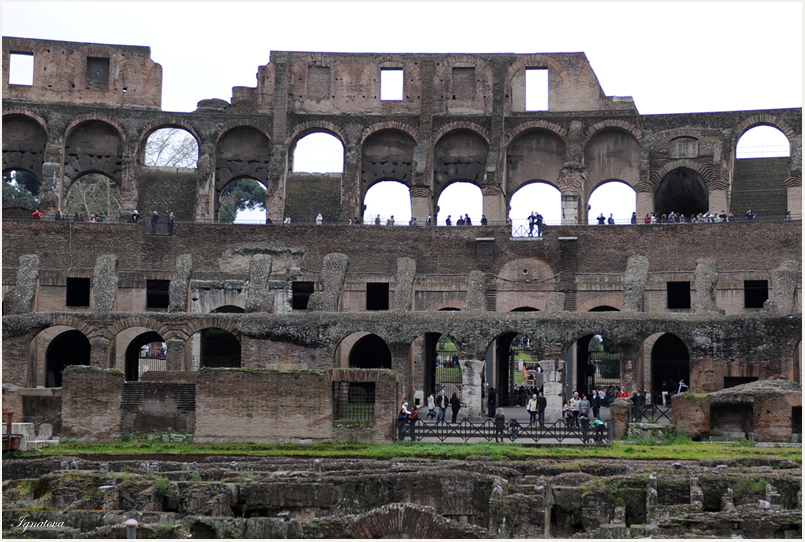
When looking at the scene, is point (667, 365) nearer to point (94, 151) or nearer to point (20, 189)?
point (94, 151)

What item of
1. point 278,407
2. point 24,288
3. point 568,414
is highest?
point 24,288

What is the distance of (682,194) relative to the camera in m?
45.1

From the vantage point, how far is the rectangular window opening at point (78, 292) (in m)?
38.6

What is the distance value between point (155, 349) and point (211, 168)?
33.2 feet

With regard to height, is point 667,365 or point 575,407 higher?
point 667,365

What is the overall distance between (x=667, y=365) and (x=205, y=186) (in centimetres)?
1961

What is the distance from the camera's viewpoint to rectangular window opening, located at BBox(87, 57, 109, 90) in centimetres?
4559

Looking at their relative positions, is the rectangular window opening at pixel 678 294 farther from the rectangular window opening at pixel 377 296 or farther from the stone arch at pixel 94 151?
the stone arch at pixel 94 151

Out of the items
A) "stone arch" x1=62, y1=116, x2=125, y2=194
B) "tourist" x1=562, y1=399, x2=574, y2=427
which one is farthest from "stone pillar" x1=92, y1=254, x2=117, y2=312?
"tourist" x1=562, y1=399, x2=574, y2=427

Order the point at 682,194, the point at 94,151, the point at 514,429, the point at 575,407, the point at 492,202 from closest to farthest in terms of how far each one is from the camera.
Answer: the point at 514,429, the point at 575,407, the point at 492,202, the point at 682,194, the point at 94,151

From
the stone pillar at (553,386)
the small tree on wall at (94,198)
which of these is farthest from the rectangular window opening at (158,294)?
the small tree on wall at (94,198)

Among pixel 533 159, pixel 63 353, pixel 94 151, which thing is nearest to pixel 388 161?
pixel 533 159

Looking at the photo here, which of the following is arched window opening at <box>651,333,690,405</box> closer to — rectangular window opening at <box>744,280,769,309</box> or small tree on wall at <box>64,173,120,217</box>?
rectangular window opening at <box>744,280,769,309</box>

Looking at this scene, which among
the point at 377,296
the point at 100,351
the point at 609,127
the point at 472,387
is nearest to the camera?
the point at 472,387
